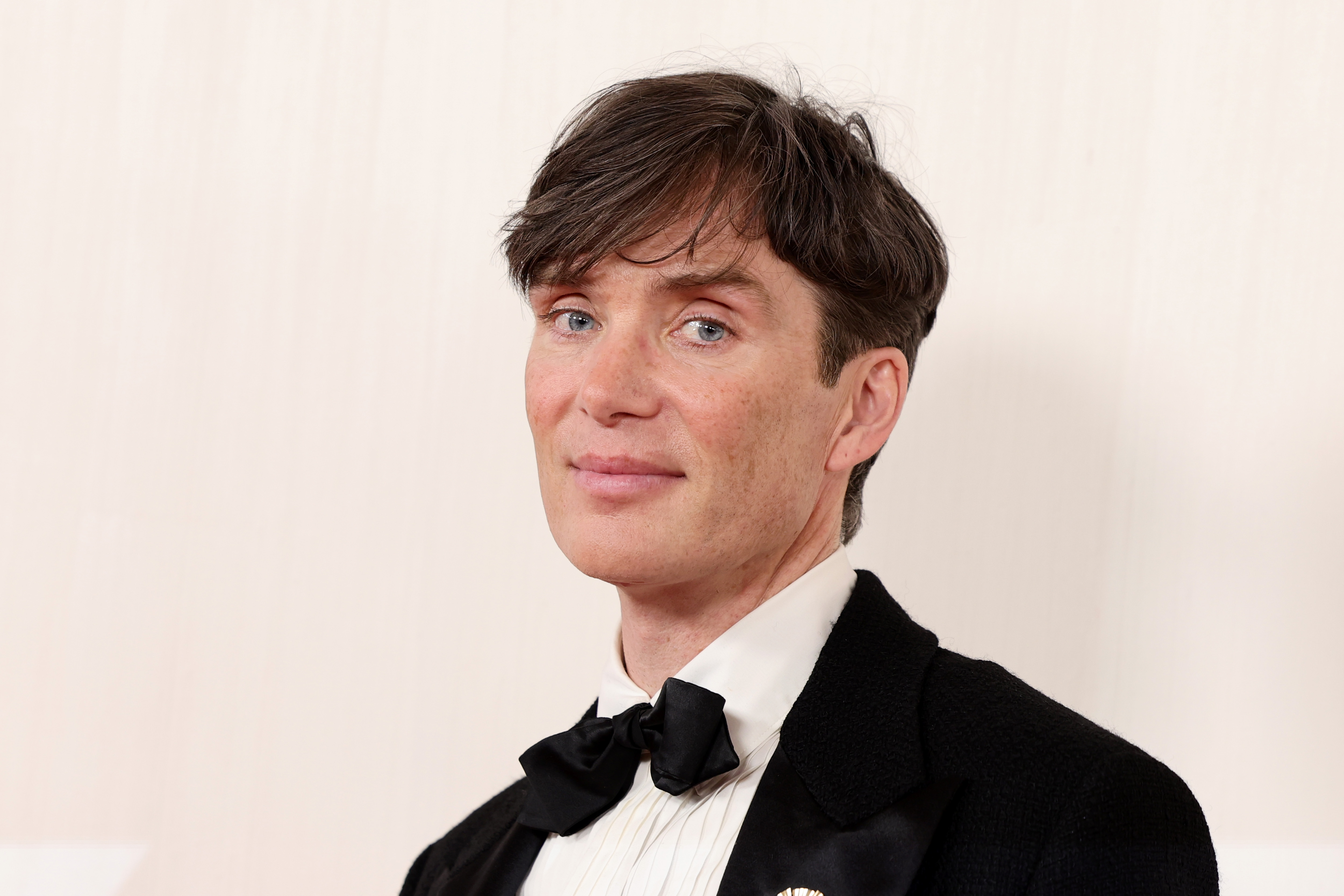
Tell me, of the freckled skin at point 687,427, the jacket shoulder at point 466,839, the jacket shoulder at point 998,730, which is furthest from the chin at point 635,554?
the jacket shoulder at point 466,839

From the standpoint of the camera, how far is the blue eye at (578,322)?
2.04m

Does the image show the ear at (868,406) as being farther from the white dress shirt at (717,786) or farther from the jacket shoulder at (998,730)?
the jacket shoulder at (998,730)

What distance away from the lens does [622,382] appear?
1894 mm

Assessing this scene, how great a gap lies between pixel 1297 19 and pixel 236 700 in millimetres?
2594

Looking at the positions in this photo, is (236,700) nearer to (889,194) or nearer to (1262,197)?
(889,194)

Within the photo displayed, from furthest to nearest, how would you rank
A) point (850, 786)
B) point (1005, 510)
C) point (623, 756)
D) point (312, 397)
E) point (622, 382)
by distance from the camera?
point (312, 397) → point (1005, 510) → point (623, 756) → point (622, 382) → point (850, 786)

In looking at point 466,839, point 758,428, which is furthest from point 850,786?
point 466,839

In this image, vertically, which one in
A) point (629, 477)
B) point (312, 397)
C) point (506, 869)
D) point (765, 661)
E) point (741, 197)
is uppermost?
point (312, 397)

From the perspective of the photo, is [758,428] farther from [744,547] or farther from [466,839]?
[466,839]

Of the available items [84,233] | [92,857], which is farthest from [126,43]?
[92,857]

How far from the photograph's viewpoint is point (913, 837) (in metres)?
1.70

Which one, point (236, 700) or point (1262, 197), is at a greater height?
point (1262, 197)

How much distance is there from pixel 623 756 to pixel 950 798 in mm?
508

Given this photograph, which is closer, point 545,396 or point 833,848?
point 833,848
